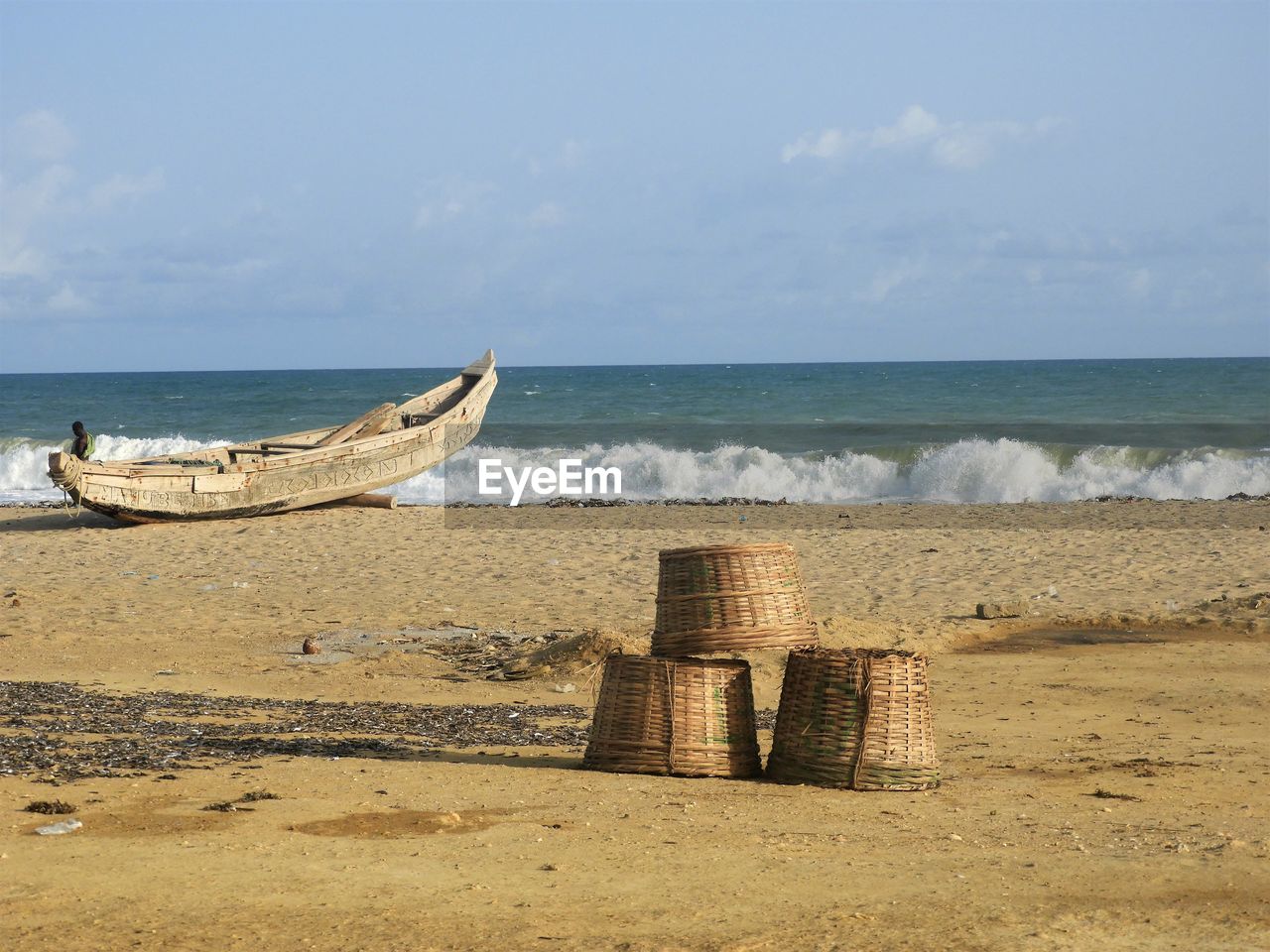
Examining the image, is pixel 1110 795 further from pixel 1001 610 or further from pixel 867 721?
pixel 1001 610

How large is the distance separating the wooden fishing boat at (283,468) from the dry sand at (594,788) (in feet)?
10.5

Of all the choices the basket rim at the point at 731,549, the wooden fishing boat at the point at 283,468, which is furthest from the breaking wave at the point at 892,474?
the basket rim at the point at 731,549

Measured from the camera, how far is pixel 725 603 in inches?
280

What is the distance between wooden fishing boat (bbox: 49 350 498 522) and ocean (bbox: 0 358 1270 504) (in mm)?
3072

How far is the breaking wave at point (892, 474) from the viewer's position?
25.6 metres

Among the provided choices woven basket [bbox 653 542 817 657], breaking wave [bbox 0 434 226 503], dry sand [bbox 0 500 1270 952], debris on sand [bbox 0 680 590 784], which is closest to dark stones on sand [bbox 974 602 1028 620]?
dry sand [bbox 0 500 1270 952]

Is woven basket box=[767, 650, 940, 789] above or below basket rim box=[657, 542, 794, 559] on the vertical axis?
below

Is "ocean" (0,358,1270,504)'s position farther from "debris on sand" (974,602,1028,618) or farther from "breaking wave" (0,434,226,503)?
"debris on sand" (974,602,1028,618)

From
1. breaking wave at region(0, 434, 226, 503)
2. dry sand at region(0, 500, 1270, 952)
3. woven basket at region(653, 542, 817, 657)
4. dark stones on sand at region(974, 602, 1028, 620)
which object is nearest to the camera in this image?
dry sand at region(0, 500, 1270, 952)

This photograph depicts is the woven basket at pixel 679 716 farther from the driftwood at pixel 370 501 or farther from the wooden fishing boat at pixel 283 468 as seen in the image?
Result: the driftwood at pixel 370 501

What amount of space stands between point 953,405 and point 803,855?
45.7 m

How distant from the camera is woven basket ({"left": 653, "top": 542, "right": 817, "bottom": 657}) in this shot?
708 cm

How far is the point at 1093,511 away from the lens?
2041 cm

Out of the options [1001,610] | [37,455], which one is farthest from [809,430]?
[1001,610]
